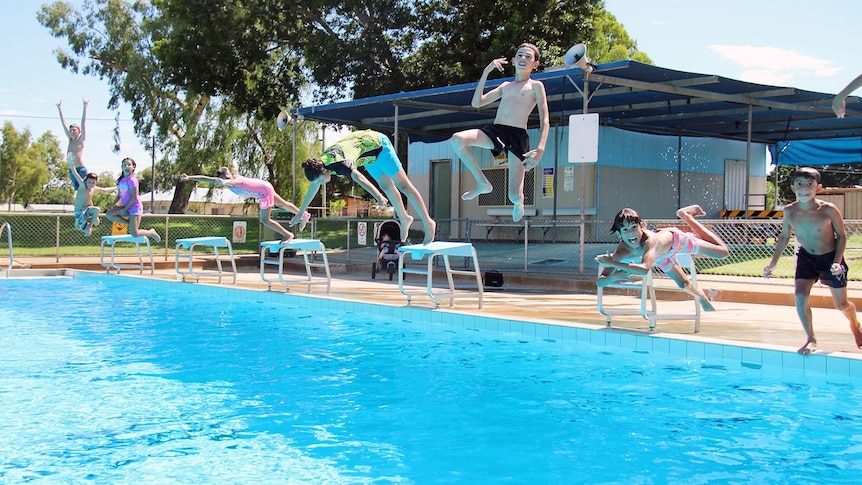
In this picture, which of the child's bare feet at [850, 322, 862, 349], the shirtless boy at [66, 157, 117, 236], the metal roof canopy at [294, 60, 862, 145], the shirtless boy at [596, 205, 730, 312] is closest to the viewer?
the child's bare feet at [850, 322, 862, 349]

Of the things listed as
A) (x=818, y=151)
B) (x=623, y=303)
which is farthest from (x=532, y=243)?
(x=818, y=151)

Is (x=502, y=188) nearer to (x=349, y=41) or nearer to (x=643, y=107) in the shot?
(x=643, y=107)

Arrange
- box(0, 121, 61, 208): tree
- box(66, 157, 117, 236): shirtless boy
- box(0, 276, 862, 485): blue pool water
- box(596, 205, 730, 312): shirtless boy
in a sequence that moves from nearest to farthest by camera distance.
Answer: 1. box(0, 276, 862, 485): blue pool water
2. box(596, 205, 730, 312): shirtless boy
3. box(66, 157, 117, 236): shirtless boy
4. box(0, 121, 61, 208): tree

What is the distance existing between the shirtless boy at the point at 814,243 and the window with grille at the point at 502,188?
1476 centimetres

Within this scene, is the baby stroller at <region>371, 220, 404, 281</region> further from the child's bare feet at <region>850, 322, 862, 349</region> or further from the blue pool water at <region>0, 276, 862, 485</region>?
the child's bare feet at <region>850, 322, 862, 349</region>

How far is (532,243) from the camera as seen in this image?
20.4m

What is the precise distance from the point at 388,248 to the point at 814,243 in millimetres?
9672

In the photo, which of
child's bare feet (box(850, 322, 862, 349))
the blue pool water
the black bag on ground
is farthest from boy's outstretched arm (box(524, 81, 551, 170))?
the black bag on ground

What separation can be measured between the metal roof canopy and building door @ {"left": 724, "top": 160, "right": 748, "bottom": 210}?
94 cm

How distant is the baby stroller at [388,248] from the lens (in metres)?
15.1

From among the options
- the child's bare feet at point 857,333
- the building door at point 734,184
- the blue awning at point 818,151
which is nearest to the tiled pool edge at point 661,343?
the child's bare feet at point 857,333

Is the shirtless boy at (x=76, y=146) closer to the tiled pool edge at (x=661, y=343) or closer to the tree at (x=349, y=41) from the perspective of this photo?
the tiled pool edge at (x=661, y=343)

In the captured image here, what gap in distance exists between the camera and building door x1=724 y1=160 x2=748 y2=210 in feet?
74.8

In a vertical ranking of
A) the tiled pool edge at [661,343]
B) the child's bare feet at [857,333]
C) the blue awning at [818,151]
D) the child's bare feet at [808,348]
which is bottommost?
the tiled pool edge at [661,343]
